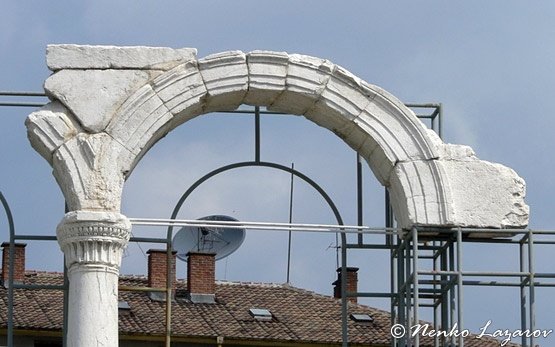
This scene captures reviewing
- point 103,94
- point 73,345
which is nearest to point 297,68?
point 103,94

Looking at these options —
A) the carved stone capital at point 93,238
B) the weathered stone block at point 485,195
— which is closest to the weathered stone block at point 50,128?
the carved stone capital at point 93,238

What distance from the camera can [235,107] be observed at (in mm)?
23438

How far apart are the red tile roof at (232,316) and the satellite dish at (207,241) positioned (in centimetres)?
108

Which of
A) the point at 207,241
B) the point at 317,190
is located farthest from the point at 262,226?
the point at 207,241

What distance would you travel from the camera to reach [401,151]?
2302 cm

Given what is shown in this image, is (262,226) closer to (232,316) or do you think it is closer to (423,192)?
(423,192)

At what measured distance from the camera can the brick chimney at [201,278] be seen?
44.2 metres

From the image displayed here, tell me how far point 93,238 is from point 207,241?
70.1ft

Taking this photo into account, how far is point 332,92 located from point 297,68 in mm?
447

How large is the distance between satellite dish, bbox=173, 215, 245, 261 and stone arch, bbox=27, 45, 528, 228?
61.3ft

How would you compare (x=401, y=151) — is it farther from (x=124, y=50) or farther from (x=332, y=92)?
(x=124, y=50)

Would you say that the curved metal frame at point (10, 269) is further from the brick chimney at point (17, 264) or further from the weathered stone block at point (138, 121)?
the brick chimney at point (17, 264)

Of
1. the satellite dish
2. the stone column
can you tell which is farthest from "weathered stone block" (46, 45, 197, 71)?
the satellite dish

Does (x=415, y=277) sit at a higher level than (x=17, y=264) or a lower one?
lower
